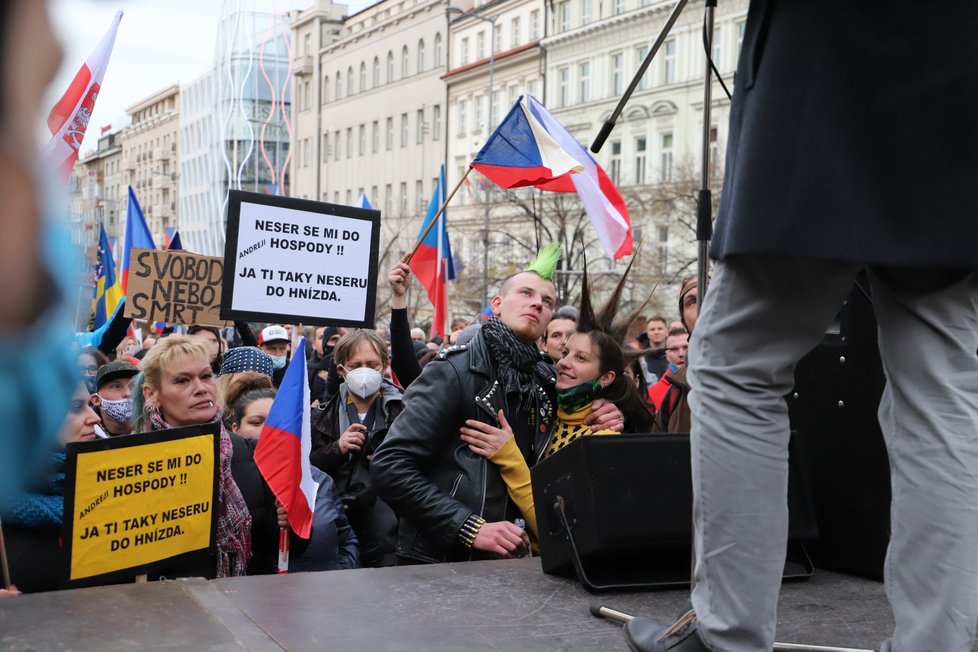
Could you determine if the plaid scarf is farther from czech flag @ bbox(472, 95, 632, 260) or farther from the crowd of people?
czech flag @ bbox(472, 95, 632, 260)

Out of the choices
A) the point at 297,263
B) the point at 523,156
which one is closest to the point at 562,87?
the point at 523,156

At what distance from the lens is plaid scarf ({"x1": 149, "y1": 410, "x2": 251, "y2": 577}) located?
405cm

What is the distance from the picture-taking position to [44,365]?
0.67m

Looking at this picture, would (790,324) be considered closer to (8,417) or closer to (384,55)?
(8,417)

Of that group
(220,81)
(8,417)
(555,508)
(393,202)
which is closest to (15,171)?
(8,417)

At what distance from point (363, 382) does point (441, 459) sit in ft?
6.05

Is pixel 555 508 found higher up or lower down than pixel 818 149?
lower down

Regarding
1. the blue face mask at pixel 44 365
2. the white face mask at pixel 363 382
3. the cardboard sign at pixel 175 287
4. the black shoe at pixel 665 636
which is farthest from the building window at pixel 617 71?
the blue face mask at pixel 44 365

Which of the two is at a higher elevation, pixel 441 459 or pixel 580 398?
pixel 580 398

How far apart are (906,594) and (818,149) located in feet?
2.58

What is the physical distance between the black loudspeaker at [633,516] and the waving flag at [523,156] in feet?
11.6

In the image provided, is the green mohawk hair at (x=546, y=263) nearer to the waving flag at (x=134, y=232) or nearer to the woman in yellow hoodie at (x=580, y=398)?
the woman in yellow hoodie at (x=580, y=398)

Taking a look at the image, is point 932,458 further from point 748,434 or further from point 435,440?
point 435,440

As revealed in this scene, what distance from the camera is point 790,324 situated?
6.82 ft
